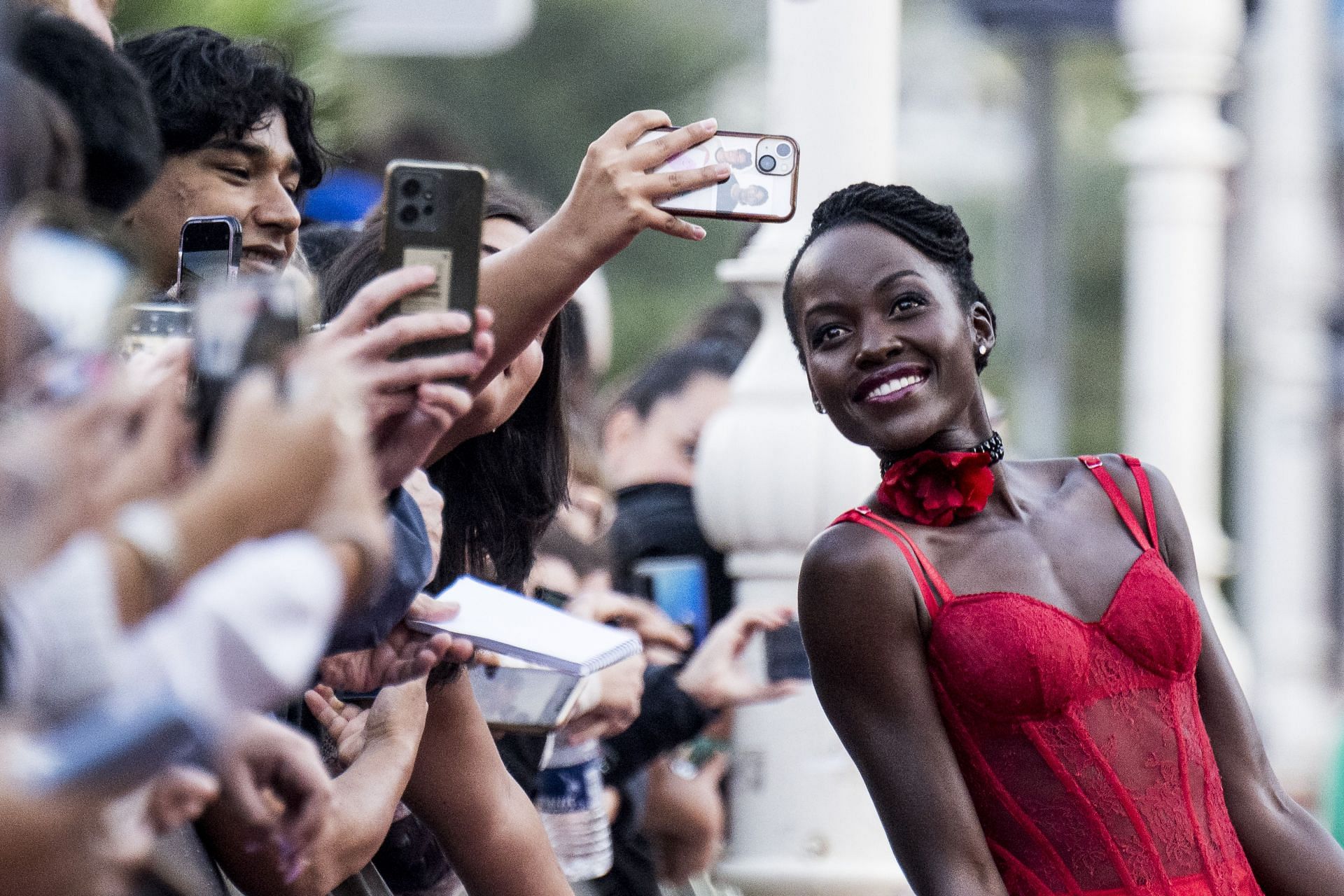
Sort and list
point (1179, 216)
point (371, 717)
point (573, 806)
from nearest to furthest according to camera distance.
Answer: point (371, 717) → point (573, 806) → point (1179, 216)

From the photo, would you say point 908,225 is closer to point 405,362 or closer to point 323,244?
point 405,362

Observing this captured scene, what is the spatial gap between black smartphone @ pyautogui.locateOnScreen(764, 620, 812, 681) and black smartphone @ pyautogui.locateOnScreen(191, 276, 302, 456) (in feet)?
7.47

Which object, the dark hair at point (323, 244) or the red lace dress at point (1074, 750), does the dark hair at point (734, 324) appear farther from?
the red lace dress at point (1074, 750)

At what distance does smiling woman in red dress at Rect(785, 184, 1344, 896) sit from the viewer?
2.34m

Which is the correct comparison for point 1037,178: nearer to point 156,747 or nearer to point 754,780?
point 754,780

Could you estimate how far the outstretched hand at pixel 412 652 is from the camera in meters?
2.30

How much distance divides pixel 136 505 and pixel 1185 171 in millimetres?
5306

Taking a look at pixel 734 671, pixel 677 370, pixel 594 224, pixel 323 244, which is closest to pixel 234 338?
pixel 594 224

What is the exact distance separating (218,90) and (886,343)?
0.95m

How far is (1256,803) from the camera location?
2.50m

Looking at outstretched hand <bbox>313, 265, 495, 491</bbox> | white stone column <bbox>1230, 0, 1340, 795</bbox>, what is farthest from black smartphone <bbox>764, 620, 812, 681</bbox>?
white stone column <bbox>1230, 0, 1340, 795</bbox>

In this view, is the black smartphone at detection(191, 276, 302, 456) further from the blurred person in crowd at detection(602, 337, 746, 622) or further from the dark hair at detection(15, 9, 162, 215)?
the blurred person in crowd at detection(602, 337, 746, 622)

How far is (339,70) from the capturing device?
20.7ft

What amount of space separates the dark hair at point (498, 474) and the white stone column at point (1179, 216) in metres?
3.74
